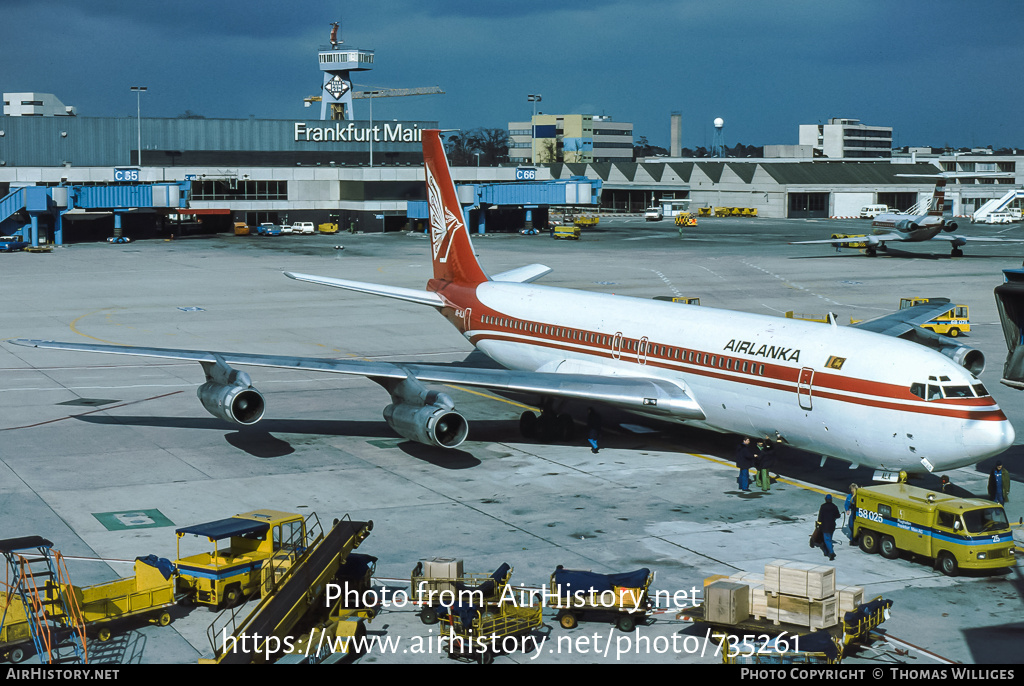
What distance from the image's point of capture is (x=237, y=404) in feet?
113

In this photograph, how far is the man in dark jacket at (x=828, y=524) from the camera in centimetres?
2567

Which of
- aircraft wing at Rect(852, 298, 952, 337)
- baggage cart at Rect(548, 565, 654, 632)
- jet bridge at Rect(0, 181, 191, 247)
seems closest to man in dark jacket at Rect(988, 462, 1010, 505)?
baggage cart at Rect(548, 565, 654, 632)

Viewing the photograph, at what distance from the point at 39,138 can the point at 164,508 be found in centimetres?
12518

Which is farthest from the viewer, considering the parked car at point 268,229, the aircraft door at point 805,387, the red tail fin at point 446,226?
the parked car at point 268,229

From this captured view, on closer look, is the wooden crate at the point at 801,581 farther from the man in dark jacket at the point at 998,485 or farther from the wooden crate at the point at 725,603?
the man in dark jacket at the point at 998,485

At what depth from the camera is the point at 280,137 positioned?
503ft

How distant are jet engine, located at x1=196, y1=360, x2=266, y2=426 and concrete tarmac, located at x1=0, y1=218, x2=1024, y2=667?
1.45m

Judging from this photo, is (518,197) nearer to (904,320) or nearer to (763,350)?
(904,320)

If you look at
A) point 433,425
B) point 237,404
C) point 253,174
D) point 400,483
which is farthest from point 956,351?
point 253,174

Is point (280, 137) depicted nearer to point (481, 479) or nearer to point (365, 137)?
point (365, 137)

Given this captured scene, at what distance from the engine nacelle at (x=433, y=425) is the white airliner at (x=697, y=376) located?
5 cm

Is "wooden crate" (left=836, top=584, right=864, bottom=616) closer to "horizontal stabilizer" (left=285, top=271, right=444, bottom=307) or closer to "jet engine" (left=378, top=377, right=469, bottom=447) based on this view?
"jet engine" (left=378, top=377, right=469, bottom=447)

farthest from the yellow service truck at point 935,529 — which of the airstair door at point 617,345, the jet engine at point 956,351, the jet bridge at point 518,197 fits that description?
the jet bridge at point 518,197
